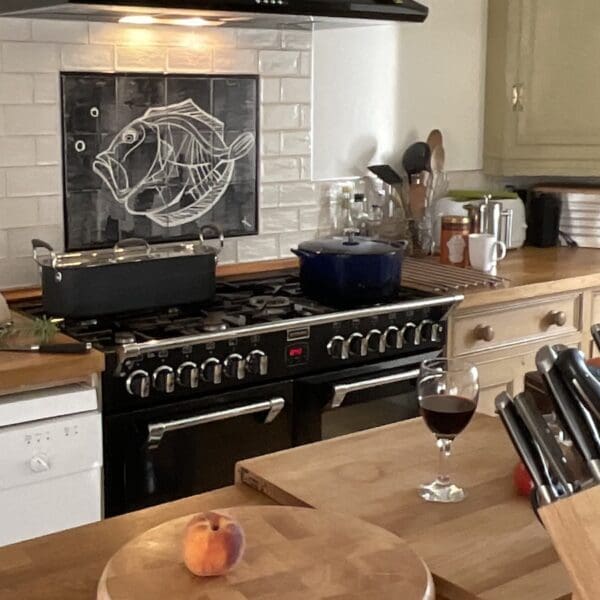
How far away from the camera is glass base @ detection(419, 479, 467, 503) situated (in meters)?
1.63

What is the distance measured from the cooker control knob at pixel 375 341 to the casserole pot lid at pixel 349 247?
24 cm

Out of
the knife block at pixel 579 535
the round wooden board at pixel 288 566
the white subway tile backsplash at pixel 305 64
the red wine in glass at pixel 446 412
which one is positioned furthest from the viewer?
the white subway tile backsplash at pixel 305 64

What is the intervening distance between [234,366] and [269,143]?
1078 millimetres

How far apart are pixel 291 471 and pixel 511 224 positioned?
247 cm

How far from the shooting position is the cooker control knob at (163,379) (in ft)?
8.68

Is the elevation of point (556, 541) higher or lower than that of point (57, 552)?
higher

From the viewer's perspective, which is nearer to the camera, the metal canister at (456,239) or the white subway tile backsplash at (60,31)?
the white subway tile backsplash at (60,31)

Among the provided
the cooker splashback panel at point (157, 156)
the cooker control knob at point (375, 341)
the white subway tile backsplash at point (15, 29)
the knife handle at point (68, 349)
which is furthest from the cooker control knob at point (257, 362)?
the white subway tile backsplash at point (15, 29)

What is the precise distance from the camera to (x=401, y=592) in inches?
49.9

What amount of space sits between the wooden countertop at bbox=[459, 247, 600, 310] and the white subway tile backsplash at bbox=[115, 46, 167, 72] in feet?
4.02

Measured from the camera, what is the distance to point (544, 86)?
404 centimetres

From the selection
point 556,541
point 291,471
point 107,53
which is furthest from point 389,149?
point 556,541

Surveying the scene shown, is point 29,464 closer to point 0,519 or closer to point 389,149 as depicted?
point 0,519

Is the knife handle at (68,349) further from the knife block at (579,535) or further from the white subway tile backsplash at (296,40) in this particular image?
the knife block at (579,535)
